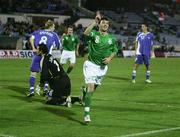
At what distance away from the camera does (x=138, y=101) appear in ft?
53.4

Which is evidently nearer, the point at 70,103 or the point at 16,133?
the point at 16,133

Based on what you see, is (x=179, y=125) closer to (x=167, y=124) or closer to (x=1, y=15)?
(x=167, y=124)

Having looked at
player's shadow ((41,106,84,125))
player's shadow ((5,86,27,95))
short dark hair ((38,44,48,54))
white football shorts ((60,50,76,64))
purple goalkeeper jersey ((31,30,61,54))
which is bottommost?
player's shadow ((5,86,27,95))

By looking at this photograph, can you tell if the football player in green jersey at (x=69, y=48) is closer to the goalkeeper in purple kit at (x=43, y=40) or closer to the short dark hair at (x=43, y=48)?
the goalkeeper in purple kit at (x=43, y=40)

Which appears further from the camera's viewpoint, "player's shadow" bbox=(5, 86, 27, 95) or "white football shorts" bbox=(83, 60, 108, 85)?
"player's shadow" bbox=(5, 86, 27, 95)

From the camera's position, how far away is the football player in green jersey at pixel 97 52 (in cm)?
1206

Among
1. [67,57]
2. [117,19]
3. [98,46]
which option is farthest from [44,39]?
[117,19]

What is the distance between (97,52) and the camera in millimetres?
12242

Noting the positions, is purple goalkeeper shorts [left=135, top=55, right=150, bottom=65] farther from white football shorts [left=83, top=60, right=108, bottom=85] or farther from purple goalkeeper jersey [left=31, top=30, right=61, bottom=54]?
white football shorts [left=83, top=60, right=108, bottom=85]

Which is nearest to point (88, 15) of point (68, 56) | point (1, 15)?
point (1, 15)

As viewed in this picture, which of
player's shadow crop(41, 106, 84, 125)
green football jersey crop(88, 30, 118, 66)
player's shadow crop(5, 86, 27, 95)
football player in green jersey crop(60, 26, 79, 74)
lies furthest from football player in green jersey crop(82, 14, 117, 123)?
football player in green jersey crop(60, 26, 79, 74)

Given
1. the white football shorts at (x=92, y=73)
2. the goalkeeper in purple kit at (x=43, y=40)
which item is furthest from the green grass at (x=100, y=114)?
the white football shorts at (x=92, y=73)

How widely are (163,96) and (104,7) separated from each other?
55924 millimetres

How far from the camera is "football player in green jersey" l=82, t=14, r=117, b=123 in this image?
1206 cm
